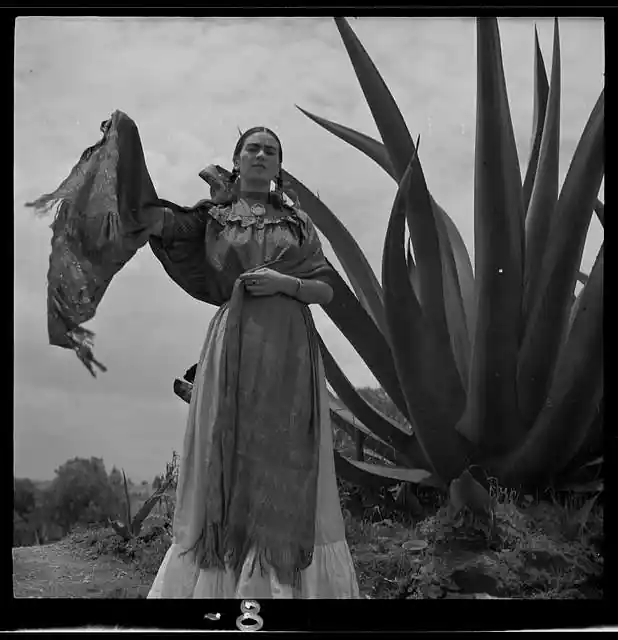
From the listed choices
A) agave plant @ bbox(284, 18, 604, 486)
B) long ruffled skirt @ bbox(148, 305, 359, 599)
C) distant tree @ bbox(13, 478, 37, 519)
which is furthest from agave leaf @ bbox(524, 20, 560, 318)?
distant tree @ bbox(13, 478, 37, 519)

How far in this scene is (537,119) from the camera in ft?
6.59

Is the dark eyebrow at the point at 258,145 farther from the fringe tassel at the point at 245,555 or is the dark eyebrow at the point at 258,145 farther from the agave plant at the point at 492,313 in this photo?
the fringe tassel at the point at 245,555

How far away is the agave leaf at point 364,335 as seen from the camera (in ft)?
6.48

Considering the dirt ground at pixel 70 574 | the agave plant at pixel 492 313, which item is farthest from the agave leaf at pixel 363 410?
the dirt ground at pixel 70 574

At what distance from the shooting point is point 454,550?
190 centimetres

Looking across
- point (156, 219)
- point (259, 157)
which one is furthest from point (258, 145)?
point (156, 219)

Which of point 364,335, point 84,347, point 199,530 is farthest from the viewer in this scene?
point 364,335

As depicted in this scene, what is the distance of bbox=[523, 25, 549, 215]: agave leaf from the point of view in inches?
78.5

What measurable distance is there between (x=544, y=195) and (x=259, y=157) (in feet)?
2.07

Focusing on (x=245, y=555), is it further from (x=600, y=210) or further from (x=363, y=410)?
(x=600, y=210)

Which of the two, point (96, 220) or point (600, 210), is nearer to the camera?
point (96, 220)
